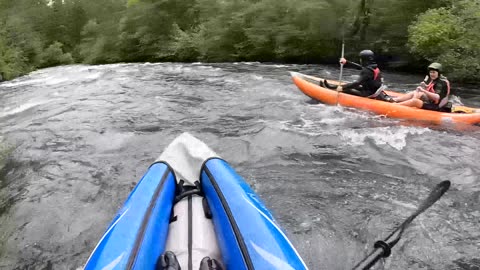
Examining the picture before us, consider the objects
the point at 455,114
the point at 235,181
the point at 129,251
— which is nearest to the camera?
the point at 129,251

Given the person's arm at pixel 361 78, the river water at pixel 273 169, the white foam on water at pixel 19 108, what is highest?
the person's arm at pixel 361 78

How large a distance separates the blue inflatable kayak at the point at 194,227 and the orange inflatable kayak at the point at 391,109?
3.80m

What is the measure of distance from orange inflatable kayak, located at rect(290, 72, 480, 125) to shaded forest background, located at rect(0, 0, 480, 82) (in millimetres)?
3481

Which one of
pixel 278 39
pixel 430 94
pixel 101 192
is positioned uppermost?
pixel 278 39

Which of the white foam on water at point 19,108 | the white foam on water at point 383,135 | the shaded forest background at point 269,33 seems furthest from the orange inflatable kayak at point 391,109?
the white foam on water at point 19,108

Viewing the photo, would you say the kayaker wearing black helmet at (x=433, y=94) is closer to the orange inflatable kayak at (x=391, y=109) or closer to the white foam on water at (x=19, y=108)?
the orange inflatable kayak at (x=391, y=109)

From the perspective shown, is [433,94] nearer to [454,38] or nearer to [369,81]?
[369,81]

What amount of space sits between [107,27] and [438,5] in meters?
16.5

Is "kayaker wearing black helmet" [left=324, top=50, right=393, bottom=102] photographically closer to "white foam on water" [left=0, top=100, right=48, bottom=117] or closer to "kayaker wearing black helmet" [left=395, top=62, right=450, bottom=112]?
"kayaker wearing black helmet" [left=395, top=62, right=450, bottom=112]

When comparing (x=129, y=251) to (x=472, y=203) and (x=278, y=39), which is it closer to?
(x=472, y=203)

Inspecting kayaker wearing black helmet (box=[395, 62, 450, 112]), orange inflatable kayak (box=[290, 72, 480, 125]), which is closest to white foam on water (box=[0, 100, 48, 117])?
orange inflatable kayak (box=[290, 72, 480, 125])

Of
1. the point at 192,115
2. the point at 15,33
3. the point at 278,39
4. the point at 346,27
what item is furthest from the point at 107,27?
the point at 192,115

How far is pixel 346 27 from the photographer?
1238 cm

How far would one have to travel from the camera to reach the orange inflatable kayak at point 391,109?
5.64 m
